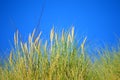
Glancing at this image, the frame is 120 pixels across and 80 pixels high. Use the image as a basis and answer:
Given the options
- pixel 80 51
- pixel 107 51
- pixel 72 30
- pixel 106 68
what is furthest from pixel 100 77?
pixel 72 30

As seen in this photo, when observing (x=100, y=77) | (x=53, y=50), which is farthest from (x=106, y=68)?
(x=53, y=50)

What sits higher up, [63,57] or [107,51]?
[107,51]

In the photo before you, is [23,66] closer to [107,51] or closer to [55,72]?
[55,72]

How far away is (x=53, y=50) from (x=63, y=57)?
138mm

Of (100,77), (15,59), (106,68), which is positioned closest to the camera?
(15,59)

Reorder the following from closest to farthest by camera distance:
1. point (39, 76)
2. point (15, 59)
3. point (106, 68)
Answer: point (39, 76) → point (15, 59) → point (106, 68)

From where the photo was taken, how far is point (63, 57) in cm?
297

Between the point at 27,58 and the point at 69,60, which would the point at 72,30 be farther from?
the point at 27,58

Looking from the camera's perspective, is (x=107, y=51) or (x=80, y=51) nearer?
(x=80, y=51)

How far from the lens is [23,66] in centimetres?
290

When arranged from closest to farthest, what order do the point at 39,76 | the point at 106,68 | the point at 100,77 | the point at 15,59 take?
Result: the point at 39,76 → the point at 15,59 → the point at 100,77 → the point at 106,68

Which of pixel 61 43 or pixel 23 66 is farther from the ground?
pixel 61 43

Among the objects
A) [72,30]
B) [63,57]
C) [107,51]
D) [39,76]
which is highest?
[107,51]

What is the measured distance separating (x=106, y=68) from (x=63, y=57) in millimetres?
1347
